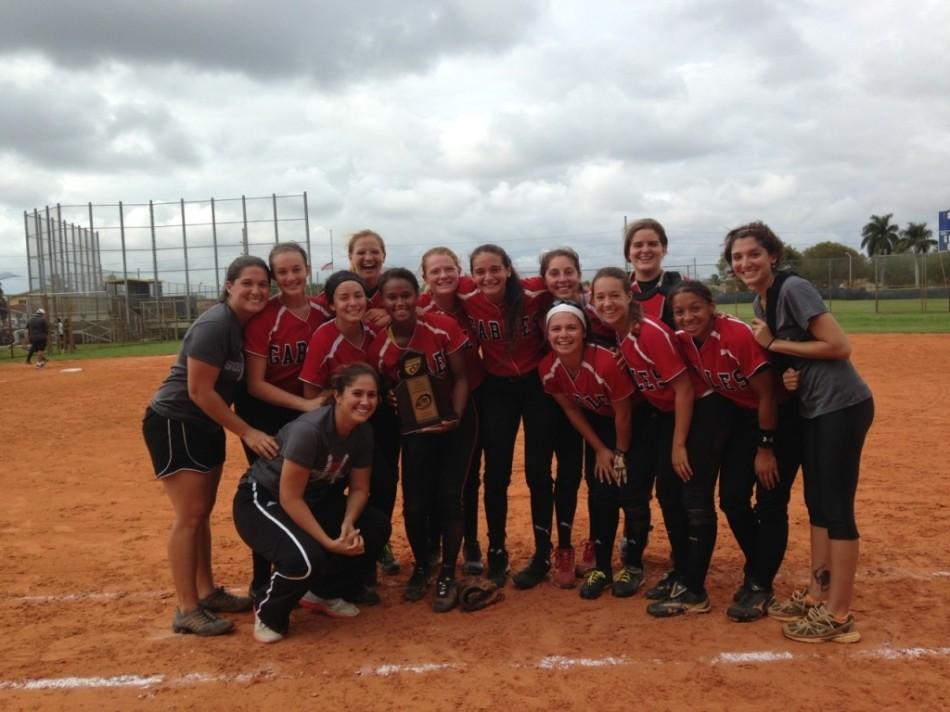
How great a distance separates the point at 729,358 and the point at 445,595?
77.3 inches

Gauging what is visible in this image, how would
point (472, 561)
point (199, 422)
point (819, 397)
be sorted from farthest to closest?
point (472, 561)
point (199, 422)
point (819, 397)

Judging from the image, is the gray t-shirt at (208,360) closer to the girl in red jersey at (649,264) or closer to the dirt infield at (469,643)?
the dirt infield at (469,643)

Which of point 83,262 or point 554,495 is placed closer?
point 554,495

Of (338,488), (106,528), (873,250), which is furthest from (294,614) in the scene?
(873,250)

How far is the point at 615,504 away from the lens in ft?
13.7

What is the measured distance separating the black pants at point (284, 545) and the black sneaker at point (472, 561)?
0.82 m

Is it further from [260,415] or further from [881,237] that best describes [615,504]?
[881,237]

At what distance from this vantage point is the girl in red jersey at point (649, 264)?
412 cm

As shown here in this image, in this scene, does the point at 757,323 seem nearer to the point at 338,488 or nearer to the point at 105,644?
the point at 338,488

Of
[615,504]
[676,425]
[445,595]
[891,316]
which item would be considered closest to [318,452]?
[445,595]

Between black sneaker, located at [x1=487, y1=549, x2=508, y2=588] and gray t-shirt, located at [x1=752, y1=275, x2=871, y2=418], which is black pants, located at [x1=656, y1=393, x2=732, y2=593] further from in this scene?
black sneaker, located at [x1=487, y1=549, x2=508, y2=588]

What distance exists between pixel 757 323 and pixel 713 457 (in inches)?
28.0

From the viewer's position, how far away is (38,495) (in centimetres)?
664

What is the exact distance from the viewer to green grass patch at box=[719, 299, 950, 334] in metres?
20.8
